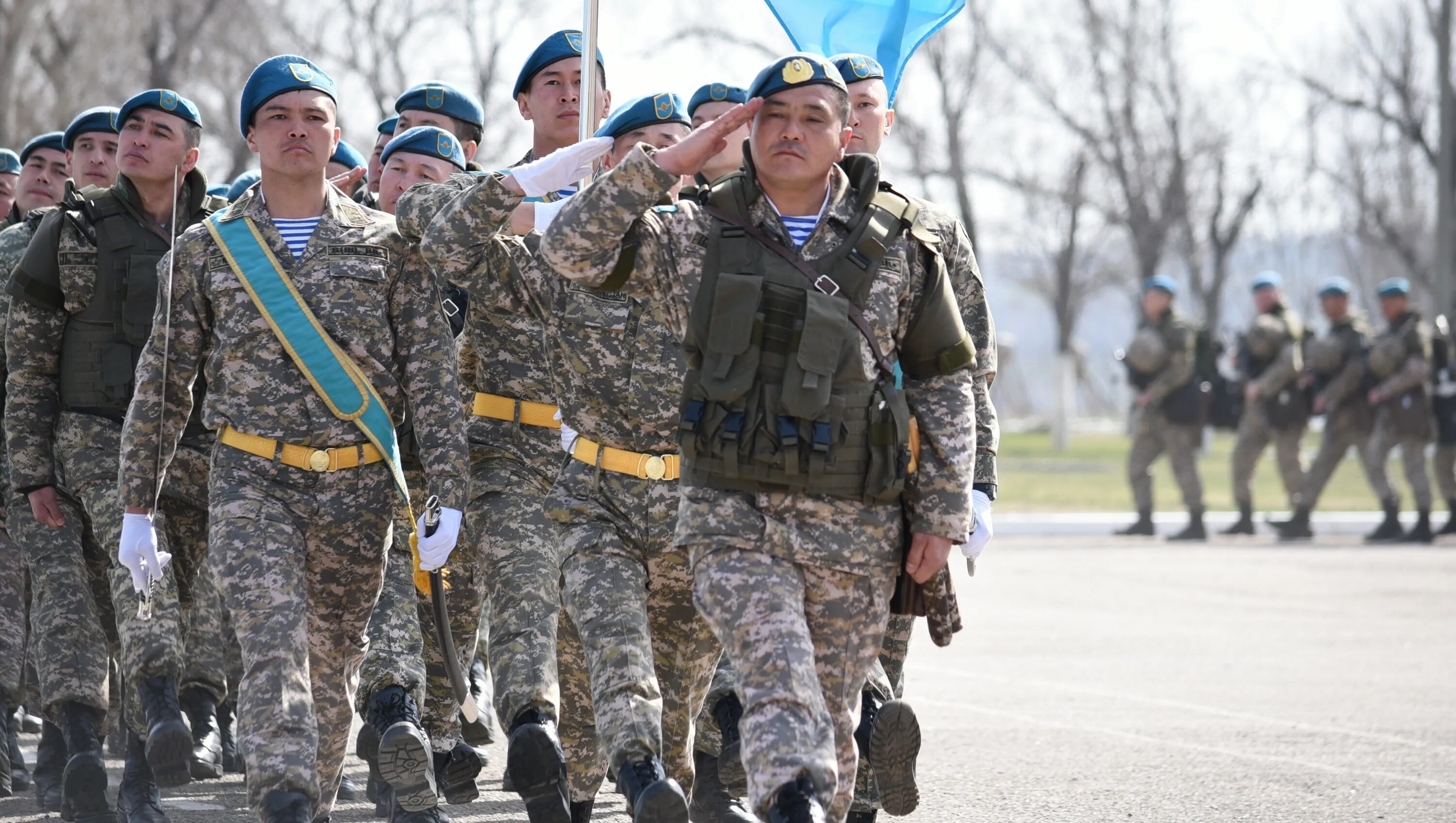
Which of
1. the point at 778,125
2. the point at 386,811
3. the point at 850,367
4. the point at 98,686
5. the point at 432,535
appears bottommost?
the point at 386,811

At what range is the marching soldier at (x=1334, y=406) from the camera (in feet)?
62.3

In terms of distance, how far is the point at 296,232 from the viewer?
586 cm

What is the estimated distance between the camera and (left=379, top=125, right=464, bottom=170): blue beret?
7234 millimetres

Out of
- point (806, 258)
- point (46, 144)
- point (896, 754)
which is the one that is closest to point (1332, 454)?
point (46, 144)

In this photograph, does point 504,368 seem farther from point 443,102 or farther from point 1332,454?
point 1332,454

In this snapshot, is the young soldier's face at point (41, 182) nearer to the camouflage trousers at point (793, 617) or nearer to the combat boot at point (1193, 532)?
the camouflage trousers at point (793, 617)

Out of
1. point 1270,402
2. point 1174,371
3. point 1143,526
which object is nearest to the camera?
point 1174,371

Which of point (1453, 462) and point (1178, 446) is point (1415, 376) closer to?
point (1453, 462)

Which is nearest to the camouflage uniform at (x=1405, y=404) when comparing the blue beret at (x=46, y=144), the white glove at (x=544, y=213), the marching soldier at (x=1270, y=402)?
the marching soldier at (x=1270, y=402)

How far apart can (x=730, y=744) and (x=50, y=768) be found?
2.74 metres

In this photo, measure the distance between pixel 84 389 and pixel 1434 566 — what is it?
41.7ft

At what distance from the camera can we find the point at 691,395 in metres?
4.87

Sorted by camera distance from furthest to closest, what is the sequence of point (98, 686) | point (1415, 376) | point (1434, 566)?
point (1415, 376) < point (1434, 566) < point (98, 686)

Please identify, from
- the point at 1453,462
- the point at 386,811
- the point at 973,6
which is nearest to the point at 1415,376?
the point at 1453,462
